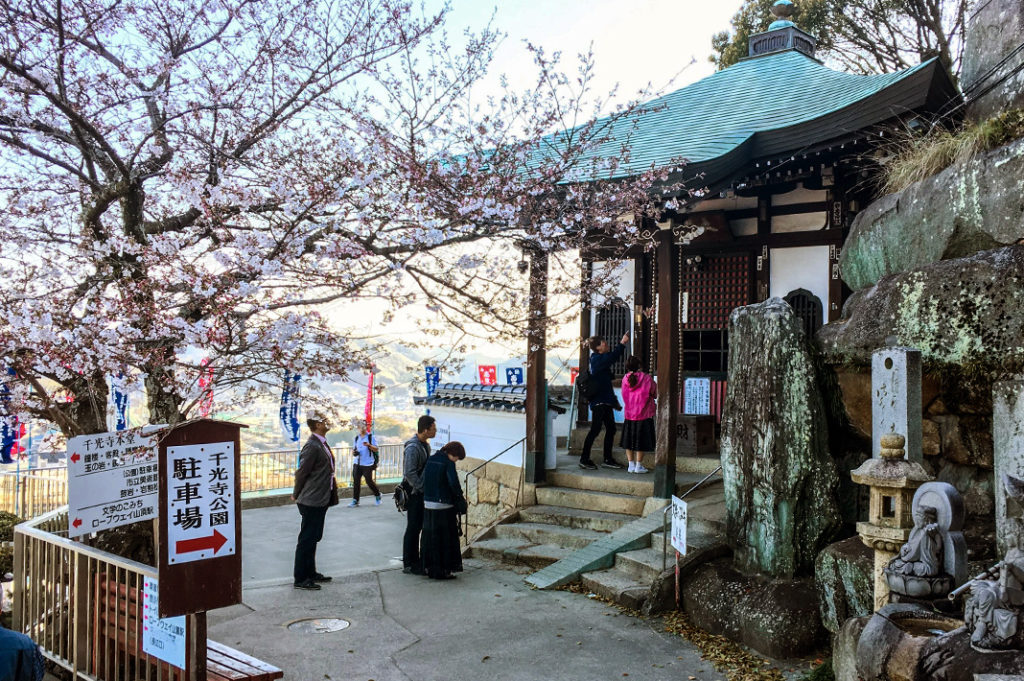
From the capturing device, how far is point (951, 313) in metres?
6.77

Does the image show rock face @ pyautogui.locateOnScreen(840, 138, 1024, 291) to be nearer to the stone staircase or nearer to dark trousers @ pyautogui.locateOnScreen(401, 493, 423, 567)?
the stone staircase

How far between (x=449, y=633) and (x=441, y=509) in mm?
1997

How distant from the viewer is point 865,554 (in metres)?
6.61

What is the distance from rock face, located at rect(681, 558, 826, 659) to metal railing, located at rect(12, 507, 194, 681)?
4.74 meters

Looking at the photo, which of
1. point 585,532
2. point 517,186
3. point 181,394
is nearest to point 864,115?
point 517,186

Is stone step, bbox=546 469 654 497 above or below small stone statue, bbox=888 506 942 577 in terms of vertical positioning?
below

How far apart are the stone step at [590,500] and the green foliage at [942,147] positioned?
16.9 feet

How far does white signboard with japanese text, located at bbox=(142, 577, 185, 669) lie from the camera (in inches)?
200

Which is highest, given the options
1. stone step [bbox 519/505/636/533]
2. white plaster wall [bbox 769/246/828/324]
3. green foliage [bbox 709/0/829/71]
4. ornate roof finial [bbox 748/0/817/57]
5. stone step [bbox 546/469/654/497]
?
green foliage [bbox 709/0/829/71]

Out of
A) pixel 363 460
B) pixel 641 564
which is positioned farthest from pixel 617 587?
pixel 363 460

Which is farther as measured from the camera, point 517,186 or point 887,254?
point 887,254

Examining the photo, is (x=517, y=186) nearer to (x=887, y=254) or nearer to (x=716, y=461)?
(x=887, y=254)

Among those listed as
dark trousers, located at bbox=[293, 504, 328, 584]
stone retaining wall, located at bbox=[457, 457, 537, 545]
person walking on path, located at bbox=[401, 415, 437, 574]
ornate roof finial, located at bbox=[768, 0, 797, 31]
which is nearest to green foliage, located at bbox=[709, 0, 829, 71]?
ornate roof finial, located at bbox=[768, 0, 797, 31]

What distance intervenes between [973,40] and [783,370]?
5.81m
